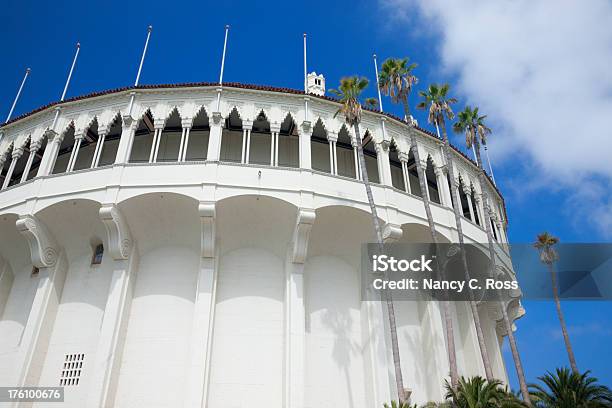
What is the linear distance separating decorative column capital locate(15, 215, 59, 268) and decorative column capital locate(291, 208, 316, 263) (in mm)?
10444

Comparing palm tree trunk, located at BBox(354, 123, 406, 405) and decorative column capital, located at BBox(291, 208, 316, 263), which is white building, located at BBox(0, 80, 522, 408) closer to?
decorative column capital, located at BBox(291, 208, 316, 263)

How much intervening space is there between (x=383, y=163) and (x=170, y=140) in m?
10.3

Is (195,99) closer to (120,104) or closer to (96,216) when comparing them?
(120,104)

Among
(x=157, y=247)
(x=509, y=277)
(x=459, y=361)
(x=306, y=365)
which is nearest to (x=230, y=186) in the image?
(x=157, y=247)

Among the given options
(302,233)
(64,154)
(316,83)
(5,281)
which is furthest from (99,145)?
(316,83)

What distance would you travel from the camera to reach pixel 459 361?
2227 centimetres

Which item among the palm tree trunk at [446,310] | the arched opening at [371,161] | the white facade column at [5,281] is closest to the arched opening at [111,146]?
the white facade column at [5,281]

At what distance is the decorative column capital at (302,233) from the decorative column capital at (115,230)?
6873mm

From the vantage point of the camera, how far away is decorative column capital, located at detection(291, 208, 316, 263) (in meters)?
19.2

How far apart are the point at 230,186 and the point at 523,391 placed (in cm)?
1358

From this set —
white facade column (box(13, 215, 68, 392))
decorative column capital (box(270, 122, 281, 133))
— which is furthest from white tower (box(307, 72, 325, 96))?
white facade column (box(13, 215, 68, 392))

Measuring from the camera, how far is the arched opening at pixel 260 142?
2292 centimetres

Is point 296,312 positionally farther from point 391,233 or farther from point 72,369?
point 72,369

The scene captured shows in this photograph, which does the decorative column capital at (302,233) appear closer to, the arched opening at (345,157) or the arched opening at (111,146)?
the arched opening at (345,157)
